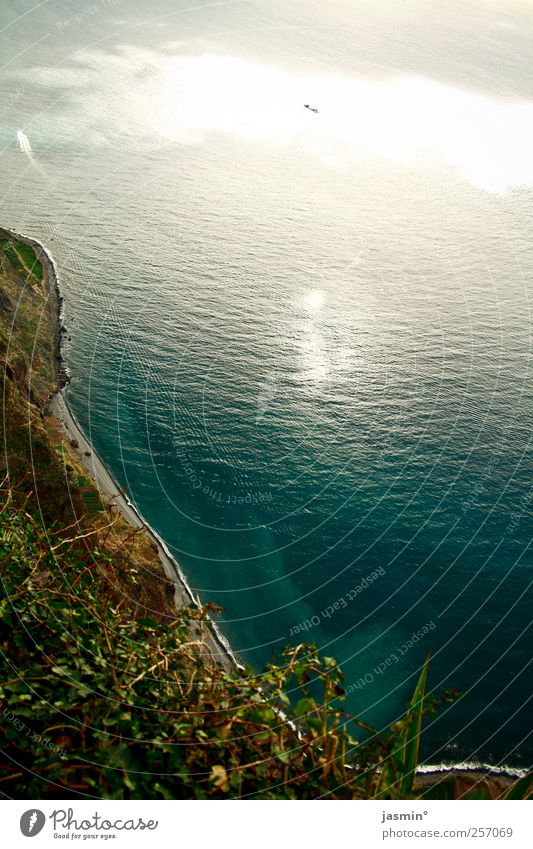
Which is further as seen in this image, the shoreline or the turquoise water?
the turquoise water

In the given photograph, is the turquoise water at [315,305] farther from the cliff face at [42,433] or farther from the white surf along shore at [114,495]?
the cliff face at [42,433]

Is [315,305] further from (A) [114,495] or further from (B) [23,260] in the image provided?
(A) [114,495]

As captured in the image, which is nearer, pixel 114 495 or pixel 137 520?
pixel 114 495

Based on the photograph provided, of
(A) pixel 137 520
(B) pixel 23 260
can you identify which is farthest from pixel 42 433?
(B) pixel 23 260

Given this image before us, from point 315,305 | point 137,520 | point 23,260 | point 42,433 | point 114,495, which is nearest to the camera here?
point 114,495

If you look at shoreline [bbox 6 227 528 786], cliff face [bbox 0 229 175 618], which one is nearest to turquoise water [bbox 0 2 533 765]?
shoreline [bbox 6 227 528 786]

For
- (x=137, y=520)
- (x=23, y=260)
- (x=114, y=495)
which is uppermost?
(x=23, y=260)

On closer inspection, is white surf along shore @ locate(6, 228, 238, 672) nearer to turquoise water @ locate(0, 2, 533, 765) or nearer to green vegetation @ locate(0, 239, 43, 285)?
turquoise water @ locate(0, 2, 533, 765)
